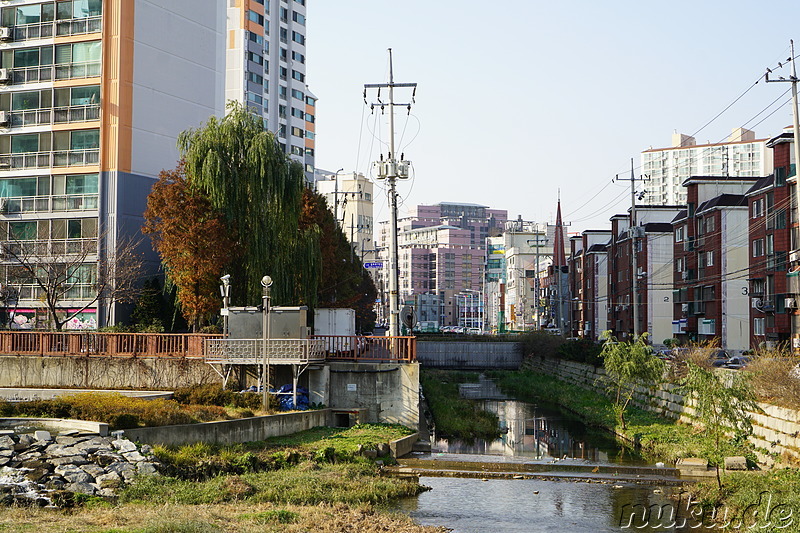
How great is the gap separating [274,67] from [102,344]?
69.5m

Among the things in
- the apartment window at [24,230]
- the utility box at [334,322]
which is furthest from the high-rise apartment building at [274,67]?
the utility box at [334,322]

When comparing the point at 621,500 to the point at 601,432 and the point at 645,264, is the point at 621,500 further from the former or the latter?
the point at 645,264

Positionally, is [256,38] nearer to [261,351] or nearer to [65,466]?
[261,351]

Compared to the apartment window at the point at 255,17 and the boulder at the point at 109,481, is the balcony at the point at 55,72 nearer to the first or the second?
the boulder at the point at 109,481

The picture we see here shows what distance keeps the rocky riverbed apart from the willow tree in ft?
56.9

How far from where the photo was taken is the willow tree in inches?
1531

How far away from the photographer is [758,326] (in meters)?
59.1

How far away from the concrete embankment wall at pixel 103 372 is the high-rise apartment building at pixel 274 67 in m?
56.1

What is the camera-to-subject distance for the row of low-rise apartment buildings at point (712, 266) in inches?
2135

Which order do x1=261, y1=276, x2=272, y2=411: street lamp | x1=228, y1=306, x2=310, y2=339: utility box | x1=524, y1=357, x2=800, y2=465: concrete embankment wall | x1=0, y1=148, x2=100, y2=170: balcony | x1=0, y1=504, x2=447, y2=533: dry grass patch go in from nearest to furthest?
x1=0, y1=504, x2=447, y2=533: dry grass patch → x1=524, y1=357, x2=800, y2=465: concrete embankment wall → x1=261, y1=276, x2=272, y2=411: street lamp → x1=228, y1=306, x2=310, y2=339: utility box → x1=0, y1=148, x2=100, y2=170: balcony

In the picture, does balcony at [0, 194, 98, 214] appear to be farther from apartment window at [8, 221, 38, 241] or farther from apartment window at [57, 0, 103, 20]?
apartment window at [57, 0, 103, 20]

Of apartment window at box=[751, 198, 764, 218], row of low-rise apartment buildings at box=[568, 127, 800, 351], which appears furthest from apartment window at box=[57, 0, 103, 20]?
apartment window at box=[751, 198, 764, 218]

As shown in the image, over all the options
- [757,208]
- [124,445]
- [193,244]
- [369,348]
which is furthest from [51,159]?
[757,208]

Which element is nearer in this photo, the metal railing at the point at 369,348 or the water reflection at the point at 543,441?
the water reflection at the point at 543,441
